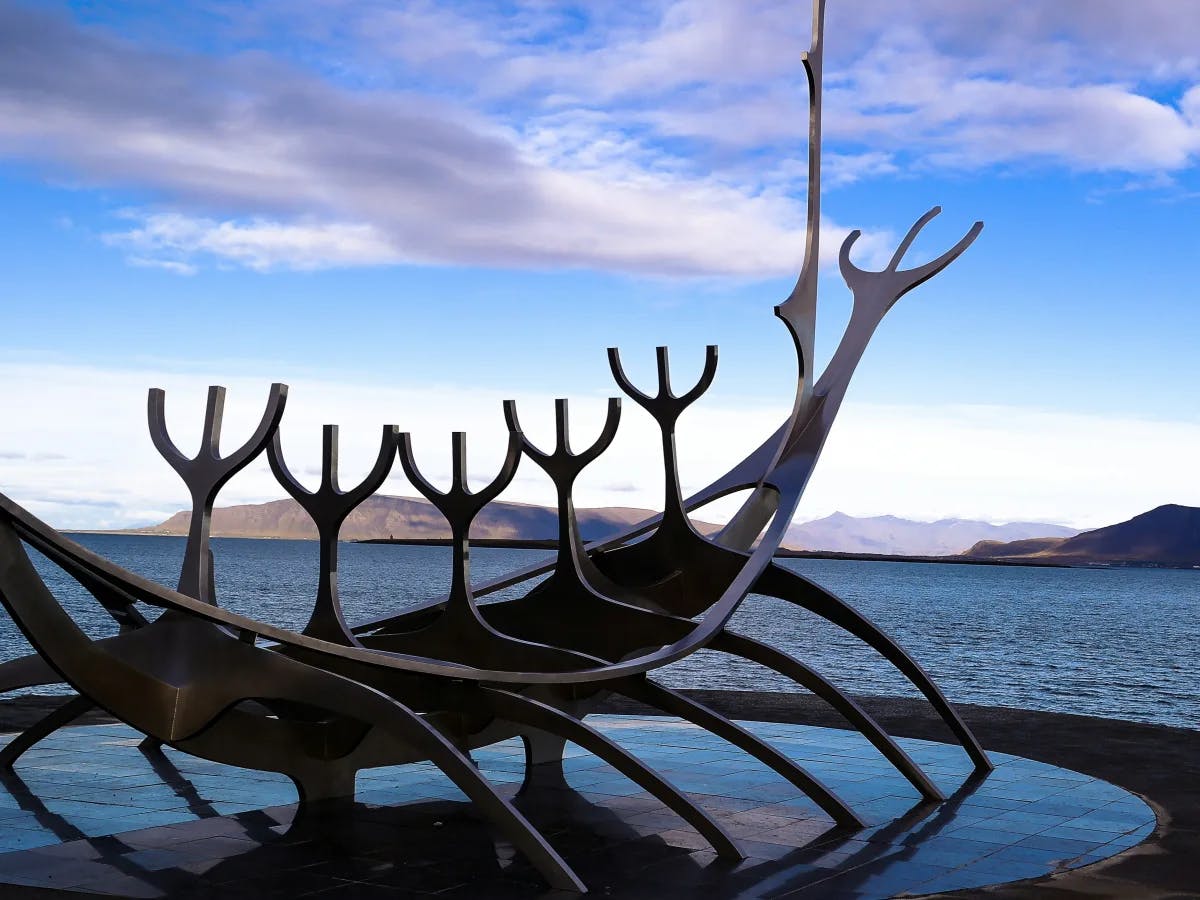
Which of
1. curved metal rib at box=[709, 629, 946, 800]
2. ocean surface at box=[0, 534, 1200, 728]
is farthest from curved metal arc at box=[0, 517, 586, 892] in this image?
ocean surface at box=[0, 534, 1200, 728]

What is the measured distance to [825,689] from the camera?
13250 mm

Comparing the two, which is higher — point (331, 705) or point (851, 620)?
point (851, 620)

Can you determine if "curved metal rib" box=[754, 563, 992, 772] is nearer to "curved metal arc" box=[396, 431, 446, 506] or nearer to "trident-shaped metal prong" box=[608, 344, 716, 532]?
"trident-shaped metal prong" box=[608, 344, 716, 532]

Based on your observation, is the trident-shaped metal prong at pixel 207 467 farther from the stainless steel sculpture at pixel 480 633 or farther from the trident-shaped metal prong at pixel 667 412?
the trident-shaped metal prong at pixel 667 412

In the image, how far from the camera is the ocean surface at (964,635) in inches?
1527

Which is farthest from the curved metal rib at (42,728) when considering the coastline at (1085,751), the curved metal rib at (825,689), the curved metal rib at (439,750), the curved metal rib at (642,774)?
the curved metal rib at (825,689)

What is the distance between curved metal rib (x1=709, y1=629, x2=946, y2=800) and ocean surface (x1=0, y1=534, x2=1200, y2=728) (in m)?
21.9

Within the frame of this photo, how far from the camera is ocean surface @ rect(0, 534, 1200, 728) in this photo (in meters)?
38.8

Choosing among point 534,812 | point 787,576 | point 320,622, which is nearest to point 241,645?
point 320,622

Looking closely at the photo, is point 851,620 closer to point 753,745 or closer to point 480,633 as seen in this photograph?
point 753,745

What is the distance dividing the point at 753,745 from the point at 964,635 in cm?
5820

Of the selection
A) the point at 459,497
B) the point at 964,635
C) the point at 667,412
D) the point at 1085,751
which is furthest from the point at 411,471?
the point at 964,635

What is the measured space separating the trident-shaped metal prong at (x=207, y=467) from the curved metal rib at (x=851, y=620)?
17.3 ft

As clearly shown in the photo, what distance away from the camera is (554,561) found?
1521 cm
